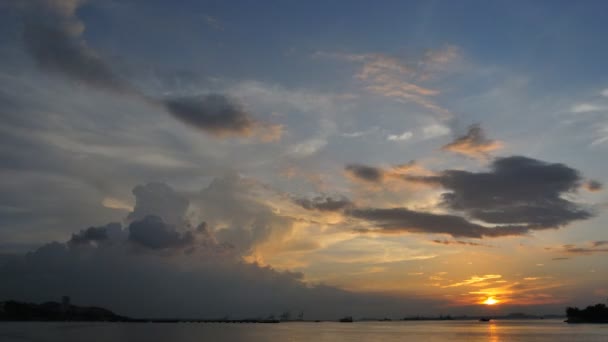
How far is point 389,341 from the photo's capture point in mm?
148375

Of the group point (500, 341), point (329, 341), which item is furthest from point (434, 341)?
point (329, 341)

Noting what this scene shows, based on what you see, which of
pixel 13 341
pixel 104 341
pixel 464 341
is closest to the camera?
pixel 13 341

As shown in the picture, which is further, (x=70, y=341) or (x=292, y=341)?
(x=292, y=341)

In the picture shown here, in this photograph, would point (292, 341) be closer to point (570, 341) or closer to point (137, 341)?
point (137, 341)

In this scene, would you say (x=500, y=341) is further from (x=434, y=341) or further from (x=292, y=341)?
(x=292, y=341)

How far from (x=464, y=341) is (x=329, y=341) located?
137ft

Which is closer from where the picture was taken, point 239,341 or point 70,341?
point 70,341

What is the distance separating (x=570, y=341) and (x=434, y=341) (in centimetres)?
3730

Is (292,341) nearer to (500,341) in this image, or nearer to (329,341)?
(329,341)

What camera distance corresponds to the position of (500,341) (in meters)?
→ 156

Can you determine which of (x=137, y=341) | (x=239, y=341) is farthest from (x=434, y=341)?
(x=137, y=341)

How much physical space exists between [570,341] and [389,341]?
164 feet

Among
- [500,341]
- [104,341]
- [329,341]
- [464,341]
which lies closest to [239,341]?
[329,341]

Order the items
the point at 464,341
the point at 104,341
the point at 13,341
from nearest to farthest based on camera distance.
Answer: the point at 13,341 → the point at 104,341 → the point at 464,341
